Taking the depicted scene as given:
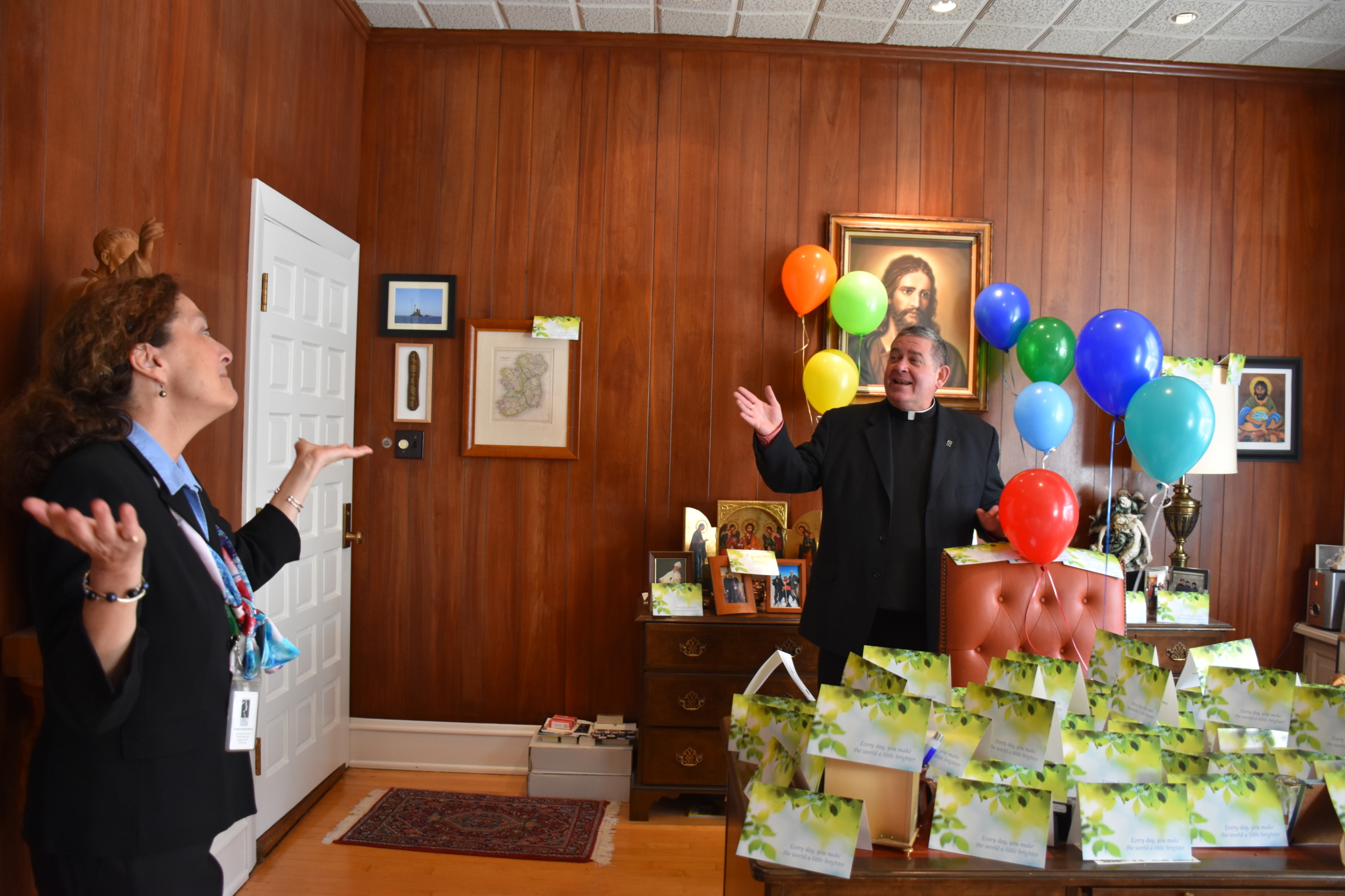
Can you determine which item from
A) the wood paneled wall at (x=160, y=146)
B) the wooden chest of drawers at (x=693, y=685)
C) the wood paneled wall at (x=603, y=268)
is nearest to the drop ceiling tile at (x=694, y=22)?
the wood paneled wall at (x=603, y=268)

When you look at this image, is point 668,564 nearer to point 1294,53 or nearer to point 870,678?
Result: point 870,678

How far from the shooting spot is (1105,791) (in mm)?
1164

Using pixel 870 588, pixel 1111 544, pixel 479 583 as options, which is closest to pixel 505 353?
pixel 479 583

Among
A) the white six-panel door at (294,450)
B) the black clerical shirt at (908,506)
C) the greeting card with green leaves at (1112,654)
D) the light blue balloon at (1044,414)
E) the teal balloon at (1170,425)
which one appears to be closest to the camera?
the greeting card with green leaves at (1112,654)

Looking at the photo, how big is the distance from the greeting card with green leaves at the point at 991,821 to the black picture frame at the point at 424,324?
3.06 m

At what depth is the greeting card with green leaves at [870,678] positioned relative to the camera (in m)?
1.32

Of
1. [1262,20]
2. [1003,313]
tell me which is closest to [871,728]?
[1003,313]

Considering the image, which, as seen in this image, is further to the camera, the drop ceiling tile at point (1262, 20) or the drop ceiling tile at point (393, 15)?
the drop ceiling tile at point (393, 15)

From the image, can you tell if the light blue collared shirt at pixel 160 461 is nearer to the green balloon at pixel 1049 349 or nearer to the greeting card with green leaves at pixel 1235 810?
the greeting card with green leaves at pixel 1235 810

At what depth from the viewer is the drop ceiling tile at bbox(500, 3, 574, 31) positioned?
3494 mm

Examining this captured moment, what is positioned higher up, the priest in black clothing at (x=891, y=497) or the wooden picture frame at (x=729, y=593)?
the priest in black clothing at (x=891, y=497)

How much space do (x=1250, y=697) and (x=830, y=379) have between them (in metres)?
2.14

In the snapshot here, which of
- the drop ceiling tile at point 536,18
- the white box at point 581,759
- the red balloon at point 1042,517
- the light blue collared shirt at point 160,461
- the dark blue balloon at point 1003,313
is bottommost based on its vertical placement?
the white box at point 581,759

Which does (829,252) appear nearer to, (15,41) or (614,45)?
(614,45)
